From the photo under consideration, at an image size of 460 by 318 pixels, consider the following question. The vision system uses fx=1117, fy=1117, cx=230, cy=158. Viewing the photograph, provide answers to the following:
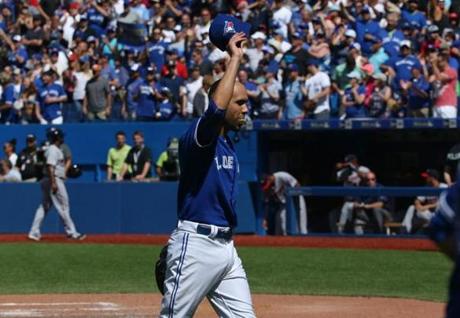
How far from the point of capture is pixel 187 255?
584 centimetres

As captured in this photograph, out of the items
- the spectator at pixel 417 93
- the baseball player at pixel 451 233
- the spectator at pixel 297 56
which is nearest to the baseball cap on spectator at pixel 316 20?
the spectator at pixel 297 56

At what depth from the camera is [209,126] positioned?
5727mm

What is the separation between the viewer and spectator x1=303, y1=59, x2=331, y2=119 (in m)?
18.7

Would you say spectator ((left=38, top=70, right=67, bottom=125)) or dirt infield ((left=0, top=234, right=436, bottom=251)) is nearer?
dirt infield ((left=0, top=234, right=436, bottom=251))

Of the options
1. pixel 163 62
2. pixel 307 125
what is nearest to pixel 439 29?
pixel 307 125

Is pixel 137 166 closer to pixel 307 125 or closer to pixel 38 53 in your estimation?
pixel 307 125

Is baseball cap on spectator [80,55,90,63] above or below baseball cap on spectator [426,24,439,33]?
below

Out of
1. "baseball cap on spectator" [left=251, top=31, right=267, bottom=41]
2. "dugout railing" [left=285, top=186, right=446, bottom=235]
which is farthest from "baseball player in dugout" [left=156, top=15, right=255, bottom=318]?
"baseball cap on spectator" [left=251, top=31, right=267, bottom=41]

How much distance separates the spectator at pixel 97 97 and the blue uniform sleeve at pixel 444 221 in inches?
669

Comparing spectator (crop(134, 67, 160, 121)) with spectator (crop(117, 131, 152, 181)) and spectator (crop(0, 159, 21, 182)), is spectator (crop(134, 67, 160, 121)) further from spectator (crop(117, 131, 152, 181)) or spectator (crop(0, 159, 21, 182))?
spectator (crop(0, 159, 21, 182))

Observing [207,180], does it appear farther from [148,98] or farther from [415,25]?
[148,98]

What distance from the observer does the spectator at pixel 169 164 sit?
1945 centimetres

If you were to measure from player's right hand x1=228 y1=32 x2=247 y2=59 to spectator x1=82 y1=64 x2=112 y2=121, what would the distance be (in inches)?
598

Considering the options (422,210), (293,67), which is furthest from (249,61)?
(422,210)
